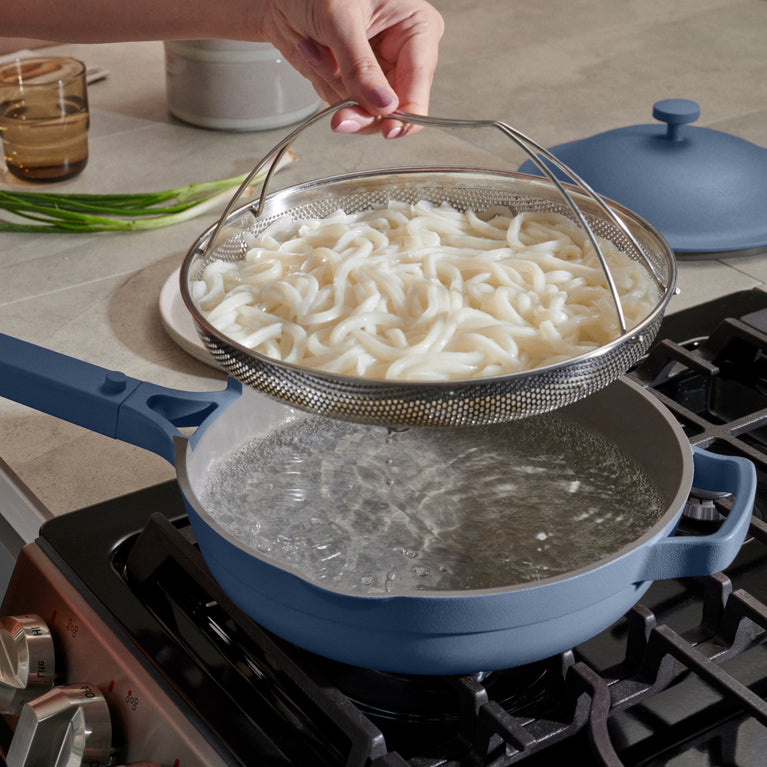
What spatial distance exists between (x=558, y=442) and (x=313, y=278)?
230 millimetres

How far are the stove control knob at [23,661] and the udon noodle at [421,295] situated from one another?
0.82ft

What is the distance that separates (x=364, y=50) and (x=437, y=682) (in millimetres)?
521

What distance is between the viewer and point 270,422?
777mm

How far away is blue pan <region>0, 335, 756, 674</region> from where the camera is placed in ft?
1.83

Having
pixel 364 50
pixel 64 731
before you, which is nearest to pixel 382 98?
pixel 364 50

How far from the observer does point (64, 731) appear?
0.63 meters

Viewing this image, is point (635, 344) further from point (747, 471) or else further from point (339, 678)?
point (339, 678)

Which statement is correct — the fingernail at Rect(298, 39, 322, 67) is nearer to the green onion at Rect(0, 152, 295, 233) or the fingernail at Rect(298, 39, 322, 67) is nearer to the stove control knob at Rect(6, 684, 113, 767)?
the green onion at Rect(0, 152, 295, 233)

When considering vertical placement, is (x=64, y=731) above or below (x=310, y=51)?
below

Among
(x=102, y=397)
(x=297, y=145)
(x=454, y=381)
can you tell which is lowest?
(x=297, y=145)

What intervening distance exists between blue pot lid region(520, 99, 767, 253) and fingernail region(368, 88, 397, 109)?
53 centimetres

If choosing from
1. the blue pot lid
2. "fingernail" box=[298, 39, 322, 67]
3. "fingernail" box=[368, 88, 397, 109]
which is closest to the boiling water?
"fingernail" box=[368, 88, 397, 109]

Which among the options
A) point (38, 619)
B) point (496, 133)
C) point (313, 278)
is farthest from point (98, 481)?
point (496, 133)

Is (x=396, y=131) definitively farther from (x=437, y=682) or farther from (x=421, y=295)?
(x=437, y=682)
